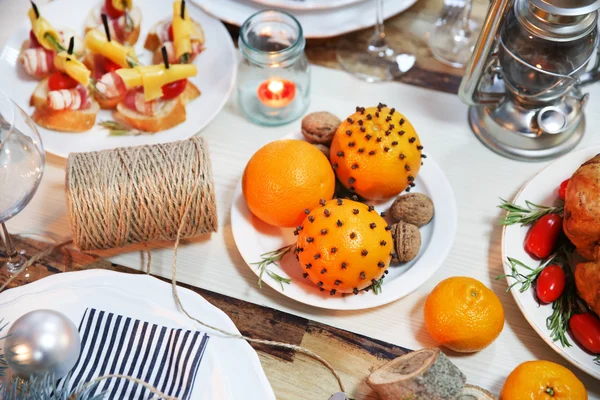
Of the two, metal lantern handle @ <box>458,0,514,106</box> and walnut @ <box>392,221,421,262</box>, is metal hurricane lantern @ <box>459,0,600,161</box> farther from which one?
walnut @ <box>392,221,421,262</box>

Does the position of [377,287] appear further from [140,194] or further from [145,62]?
[145,62]

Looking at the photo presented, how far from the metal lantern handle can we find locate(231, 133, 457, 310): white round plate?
0.15 metres

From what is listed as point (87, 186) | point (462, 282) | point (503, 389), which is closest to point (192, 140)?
point (87, 186)

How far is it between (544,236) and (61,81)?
84 cm

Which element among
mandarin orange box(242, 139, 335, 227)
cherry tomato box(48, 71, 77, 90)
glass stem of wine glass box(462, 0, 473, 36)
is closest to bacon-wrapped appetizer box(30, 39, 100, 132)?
cherry tomato box(48, 71, 77, 90)

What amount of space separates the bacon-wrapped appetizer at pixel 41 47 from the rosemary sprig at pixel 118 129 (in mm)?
141

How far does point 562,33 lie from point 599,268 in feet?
1.14

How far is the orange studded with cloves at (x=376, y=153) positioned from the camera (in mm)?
877

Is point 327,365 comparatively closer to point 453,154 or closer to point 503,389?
point 503,389

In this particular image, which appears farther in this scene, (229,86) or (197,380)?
(229,86)

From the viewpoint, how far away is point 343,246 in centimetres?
81

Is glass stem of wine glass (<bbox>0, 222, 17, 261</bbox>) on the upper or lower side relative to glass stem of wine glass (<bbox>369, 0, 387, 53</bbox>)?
lower

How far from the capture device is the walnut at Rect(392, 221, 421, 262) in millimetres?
888

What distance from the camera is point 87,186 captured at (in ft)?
2.87
